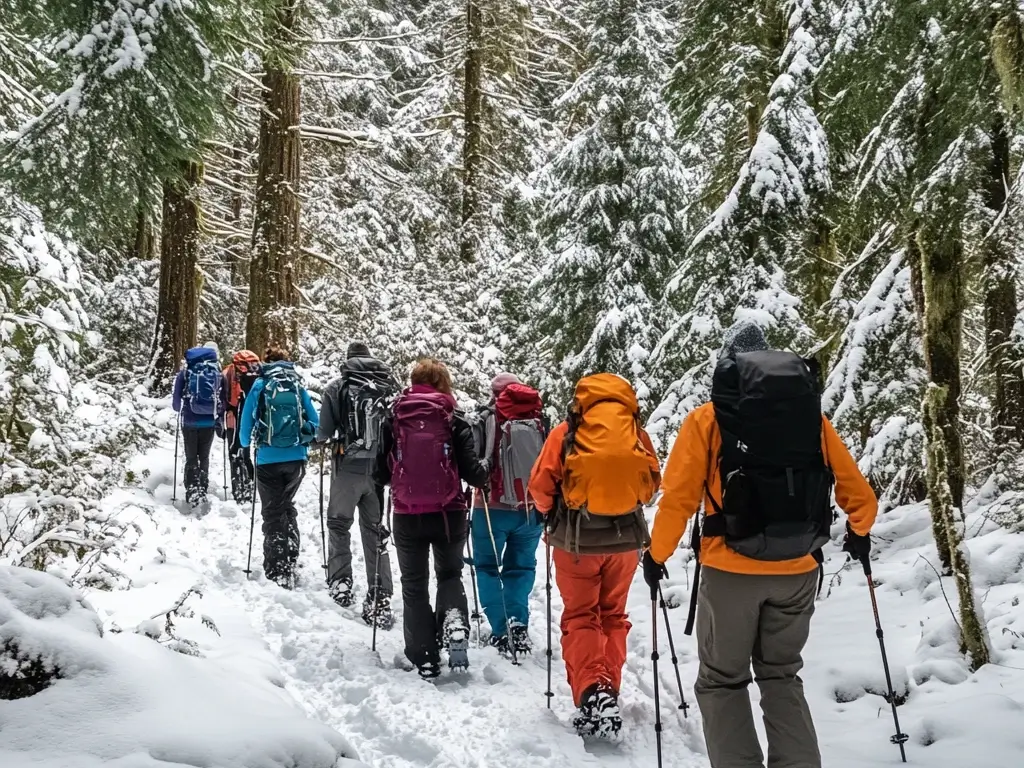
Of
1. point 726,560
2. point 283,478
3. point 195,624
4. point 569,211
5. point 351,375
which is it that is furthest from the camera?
point 569,211

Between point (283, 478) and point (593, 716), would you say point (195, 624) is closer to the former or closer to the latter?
point (283, 478)

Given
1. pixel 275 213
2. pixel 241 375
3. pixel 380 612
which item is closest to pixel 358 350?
pixel 380 612

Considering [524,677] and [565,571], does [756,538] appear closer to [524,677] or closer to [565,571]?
[565,571]

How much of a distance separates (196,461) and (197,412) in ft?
2.46

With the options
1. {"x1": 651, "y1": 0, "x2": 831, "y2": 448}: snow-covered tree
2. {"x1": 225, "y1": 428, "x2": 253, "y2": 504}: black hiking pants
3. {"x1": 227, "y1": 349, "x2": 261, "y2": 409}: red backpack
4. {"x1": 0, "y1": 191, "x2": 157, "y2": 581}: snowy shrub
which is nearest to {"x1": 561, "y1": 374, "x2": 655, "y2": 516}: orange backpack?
{"x1": 0, "y1": 191, "x2": 157, "y2": 581}: snowy shrub

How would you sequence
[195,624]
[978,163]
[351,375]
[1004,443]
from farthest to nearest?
1. [1004,443]
2. [351,375]
3. [195,624]
4. [978,163]

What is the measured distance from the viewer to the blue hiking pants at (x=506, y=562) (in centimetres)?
639

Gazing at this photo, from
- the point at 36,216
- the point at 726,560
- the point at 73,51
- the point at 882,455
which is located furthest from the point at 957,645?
the point at 36,216

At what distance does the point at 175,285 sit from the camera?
1395 cm

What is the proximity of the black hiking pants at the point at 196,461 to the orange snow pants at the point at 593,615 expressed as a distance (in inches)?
265

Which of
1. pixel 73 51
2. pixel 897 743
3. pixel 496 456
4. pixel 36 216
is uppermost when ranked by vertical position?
pixel 73 51

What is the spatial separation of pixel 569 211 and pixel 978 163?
36.5 feet

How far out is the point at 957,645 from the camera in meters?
5.56

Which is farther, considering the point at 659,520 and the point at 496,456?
the point at 496,456
